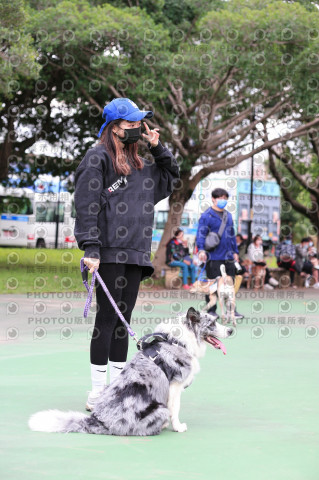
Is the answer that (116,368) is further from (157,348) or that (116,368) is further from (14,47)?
(14,47)

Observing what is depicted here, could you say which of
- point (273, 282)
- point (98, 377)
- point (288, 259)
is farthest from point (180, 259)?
point (98, 377)

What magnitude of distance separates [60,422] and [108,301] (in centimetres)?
98

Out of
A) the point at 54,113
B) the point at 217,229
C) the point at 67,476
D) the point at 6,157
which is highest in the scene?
the point at 54,113

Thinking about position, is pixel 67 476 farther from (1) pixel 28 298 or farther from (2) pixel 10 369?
(1) pixel 28 298

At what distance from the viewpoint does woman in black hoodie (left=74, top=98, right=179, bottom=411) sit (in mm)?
Answer: 5602

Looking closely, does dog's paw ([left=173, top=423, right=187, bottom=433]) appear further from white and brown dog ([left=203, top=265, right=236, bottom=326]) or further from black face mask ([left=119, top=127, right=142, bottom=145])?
white and brown dog ([left=203, top=265, right=236, bottom=326])

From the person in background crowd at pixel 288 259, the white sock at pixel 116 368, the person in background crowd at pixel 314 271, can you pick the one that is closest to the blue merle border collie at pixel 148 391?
the white sock at pixel 116 368

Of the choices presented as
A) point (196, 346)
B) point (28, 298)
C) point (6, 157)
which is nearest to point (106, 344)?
point (196, 346)

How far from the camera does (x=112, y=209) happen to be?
5.68 m

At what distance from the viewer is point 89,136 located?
2455cm

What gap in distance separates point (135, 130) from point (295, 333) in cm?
633

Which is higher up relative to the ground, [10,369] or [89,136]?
[89,136]

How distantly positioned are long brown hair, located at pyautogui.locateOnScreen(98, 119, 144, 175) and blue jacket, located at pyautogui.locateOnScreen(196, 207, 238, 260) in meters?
5.52

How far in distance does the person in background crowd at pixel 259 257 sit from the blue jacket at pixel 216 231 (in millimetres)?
9951
